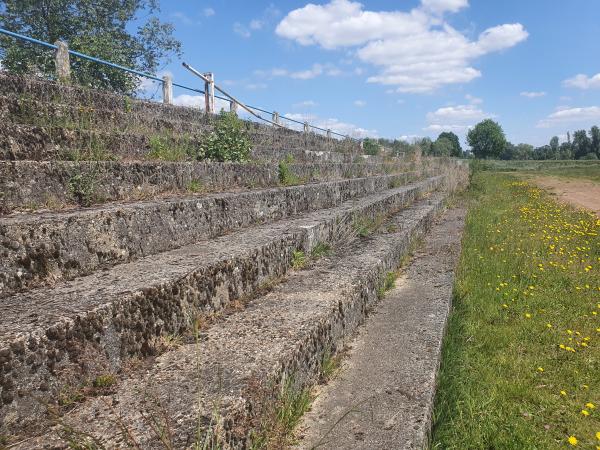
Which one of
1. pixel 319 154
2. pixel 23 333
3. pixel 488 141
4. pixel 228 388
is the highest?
pixel 488 141

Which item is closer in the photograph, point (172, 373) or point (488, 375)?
point (172, 373)

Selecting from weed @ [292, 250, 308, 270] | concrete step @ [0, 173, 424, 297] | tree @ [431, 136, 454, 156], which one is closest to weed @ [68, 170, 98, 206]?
concrete step @ [0, 173, 424, 297]

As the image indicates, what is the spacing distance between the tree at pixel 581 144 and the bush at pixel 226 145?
11966cm

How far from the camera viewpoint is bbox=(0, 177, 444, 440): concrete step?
3.80 feet

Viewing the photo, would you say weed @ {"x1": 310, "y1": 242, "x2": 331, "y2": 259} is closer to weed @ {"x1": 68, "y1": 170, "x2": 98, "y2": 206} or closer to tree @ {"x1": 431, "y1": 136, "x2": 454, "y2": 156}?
weed @ {"x1": 68, "y1": 170, "x2": 98, "y2": 206}

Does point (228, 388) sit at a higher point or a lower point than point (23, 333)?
lower

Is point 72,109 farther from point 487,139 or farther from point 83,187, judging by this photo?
point 487,139

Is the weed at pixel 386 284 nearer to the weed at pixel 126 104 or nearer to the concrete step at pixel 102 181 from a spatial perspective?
the concrete step at pixel 102 181

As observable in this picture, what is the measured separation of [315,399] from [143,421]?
81cm

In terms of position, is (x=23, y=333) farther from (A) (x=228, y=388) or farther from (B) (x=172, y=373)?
(A) (x=228, y=388)

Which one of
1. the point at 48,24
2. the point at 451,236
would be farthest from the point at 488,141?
the point at 451,236

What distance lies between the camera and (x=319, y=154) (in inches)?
338

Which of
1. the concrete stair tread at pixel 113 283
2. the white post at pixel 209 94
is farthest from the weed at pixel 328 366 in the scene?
the white post at pixel 209 94

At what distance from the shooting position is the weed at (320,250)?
3.29 m
